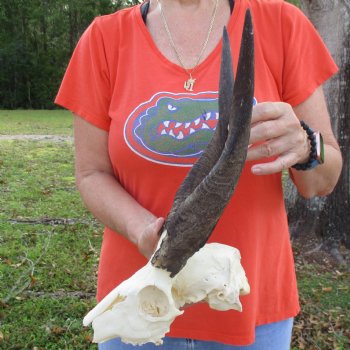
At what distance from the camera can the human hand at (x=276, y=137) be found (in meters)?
1.36

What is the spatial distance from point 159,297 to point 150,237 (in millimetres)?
166

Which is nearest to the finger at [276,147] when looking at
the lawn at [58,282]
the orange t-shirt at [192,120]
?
the orange t-shirt at [192,120]

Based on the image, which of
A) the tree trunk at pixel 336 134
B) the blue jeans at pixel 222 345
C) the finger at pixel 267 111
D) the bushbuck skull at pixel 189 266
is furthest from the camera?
the tree trunk at pixel 336 134

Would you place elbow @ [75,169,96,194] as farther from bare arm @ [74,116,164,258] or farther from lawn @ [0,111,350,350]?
lawn @ [0,111,350,350]

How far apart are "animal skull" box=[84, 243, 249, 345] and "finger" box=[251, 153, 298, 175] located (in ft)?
0.82

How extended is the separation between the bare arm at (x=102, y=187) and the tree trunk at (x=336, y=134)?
12.2 feet

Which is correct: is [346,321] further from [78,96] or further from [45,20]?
[45,20]

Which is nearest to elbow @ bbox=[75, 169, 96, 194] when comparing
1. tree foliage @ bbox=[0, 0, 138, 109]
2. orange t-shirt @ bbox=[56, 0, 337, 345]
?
orange t-shirt @ bbox=[56, 0, 337, 345]

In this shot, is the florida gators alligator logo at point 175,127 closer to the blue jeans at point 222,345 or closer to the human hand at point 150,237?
the human hand at point 150,237

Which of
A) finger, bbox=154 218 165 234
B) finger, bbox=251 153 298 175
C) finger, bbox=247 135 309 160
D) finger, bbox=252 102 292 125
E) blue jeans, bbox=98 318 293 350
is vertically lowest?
blue jeans, bbox=98 318 293 350

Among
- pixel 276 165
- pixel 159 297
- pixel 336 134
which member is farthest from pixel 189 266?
pixel 336 134

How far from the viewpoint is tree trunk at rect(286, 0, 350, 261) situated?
16.5 feet

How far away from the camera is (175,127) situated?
1714 mm

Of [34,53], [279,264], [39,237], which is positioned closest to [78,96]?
[279,264]
